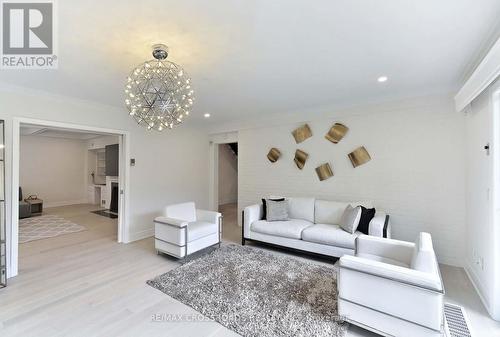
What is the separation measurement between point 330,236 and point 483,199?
1.75 meters

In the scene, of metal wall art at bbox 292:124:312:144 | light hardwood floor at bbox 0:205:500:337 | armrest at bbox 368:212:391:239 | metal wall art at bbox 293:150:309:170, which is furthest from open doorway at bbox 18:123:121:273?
armrest at bbox 368:212:391:239

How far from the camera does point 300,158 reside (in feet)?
15.5

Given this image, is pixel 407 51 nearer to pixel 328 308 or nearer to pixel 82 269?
pixel 328 308

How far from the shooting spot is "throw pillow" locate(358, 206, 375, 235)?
11.2 ft

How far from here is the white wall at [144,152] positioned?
10.6 feet

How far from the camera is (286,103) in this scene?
418 cm

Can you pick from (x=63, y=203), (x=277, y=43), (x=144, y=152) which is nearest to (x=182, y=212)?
(x=144, y=152)

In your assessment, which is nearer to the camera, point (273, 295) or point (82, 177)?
point (273, 295)

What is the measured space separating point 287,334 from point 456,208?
3107 millimetres

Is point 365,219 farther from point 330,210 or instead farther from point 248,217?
point 248,217

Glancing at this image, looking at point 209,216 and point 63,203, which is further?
point 63,203

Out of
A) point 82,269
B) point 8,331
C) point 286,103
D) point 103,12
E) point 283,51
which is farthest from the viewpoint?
point 286,103

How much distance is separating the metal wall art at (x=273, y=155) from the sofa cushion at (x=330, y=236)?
179cm

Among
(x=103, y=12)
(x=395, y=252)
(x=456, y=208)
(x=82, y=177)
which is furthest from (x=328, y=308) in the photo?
(x=82, y=177)
